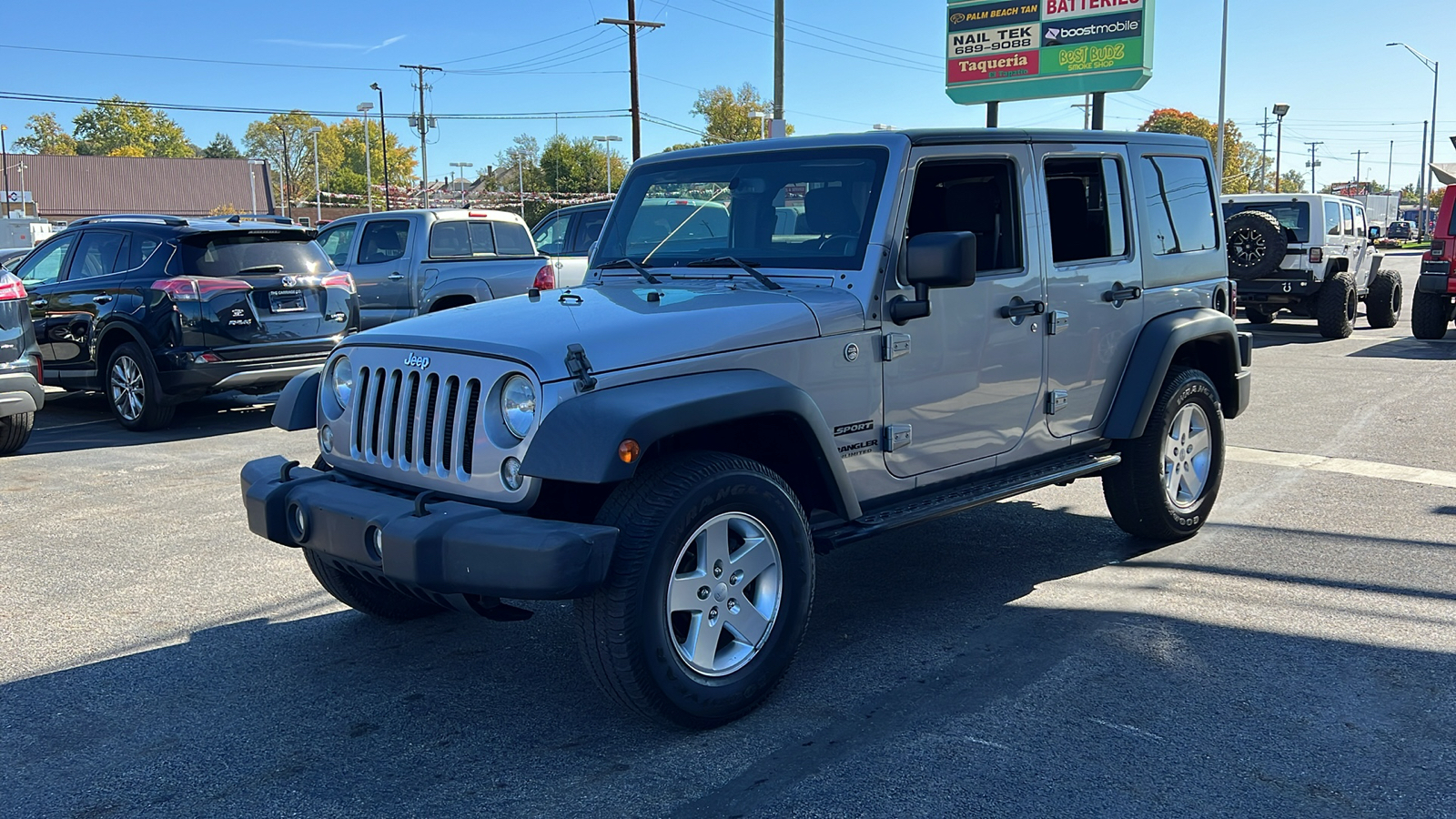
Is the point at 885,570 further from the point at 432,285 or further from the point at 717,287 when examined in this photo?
the point at 432,285

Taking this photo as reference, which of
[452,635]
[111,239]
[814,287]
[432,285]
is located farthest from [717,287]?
[432,285]

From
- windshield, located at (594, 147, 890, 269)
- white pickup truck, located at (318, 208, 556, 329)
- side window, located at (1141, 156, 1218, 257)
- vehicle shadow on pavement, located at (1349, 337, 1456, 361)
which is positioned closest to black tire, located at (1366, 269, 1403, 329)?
vehicle shadow on pavement, located at (1349, 337, 1456, 361)

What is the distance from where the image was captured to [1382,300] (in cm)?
1805

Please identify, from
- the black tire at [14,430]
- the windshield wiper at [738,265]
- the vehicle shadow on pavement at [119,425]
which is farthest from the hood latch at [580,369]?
the vehicle shadow on pavement at [119,425]

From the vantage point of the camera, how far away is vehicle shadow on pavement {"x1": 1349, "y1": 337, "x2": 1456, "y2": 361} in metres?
14.2

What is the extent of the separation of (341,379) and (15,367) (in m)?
5.34

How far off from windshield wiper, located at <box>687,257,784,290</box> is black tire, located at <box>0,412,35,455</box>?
6.18m

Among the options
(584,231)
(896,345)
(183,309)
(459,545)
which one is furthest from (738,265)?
(584,231)

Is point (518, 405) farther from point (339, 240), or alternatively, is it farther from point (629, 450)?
point (339, 240)

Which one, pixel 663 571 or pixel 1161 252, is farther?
pixel 1161 252

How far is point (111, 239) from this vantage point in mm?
10164

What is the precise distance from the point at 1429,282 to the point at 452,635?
48.4ft

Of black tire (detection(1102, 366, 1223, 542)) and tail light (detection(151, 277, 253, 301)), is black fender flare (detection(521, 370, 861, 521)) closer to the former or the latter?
black tire (detection(1102, 366, 1223, 542))

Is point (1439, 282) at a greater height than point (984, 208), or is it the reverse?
point (984, 208)
